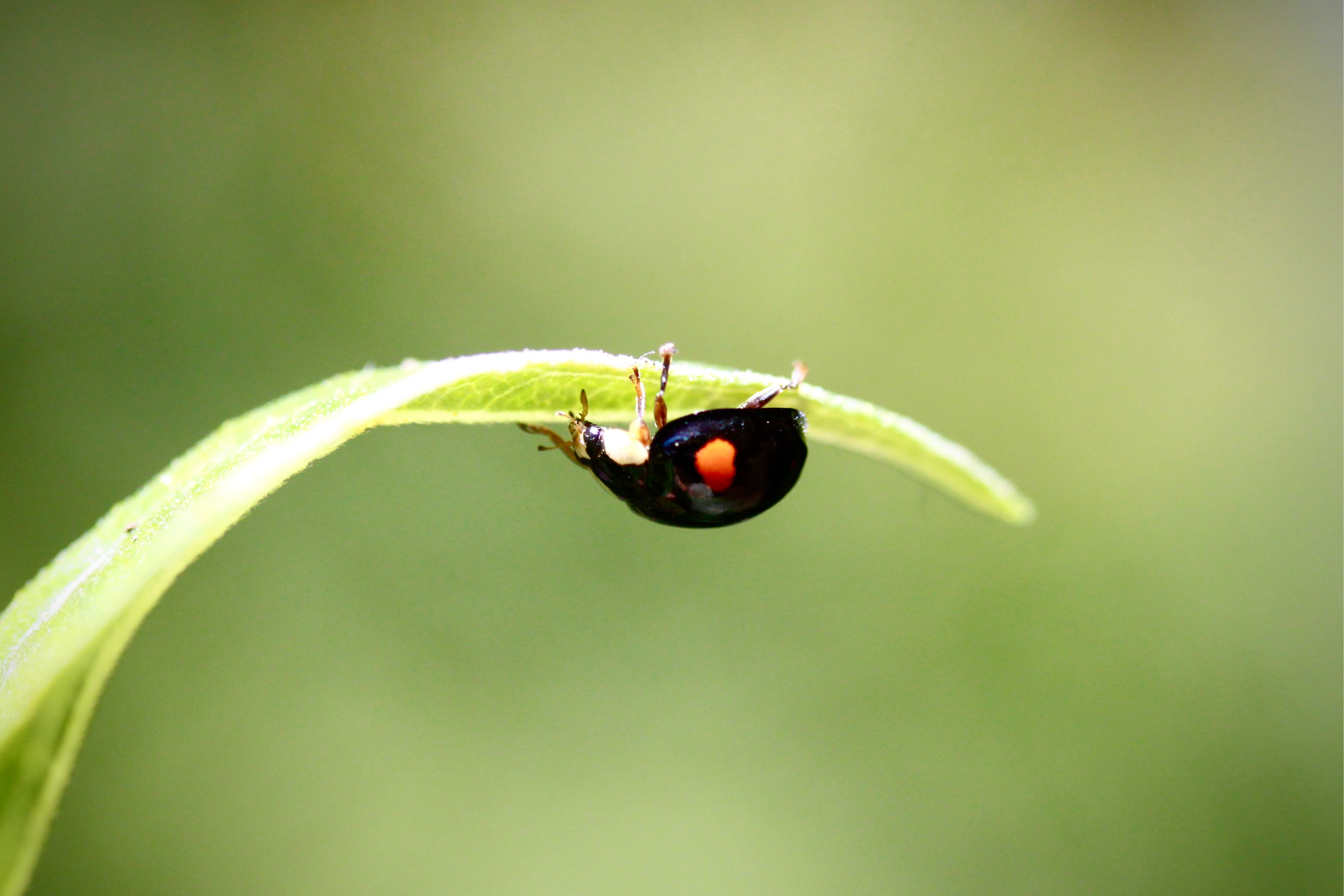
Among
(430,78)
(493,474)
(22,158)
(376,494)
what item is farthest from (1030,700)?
(22,158)

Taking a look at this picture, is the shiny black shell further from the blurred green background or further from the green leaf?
the blurred green background

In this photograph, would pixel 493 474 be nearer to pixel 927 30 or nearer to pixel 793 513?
pixel 793 513

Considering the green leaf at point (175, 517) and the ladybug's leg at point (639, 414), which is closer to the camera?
the green leaf at point (175, 517)

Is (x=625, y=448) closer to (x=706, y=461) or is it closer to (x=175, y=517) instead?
(x=706, y=461)

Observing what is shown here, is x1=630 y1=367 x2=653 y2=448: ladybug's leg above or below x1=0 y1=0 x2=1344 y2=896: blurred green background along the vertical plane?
below

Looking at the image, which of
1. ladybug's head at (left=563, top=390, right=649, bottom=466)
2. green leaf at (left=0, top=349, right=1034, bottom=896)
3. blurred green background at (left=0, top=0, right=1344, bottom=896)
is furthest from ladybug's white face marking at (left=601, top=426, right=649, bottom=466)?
blurred green background at (left=0, top=0, right=1344, bottom=896)

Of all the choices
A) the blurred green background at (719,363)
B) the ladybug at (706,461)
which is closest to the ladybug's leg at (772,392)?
the ladybug at (706,461)

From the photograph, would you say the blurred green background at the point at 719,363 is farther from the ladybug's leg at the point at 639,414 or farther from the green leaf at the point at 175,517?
the green leaf at the point at 175,517
